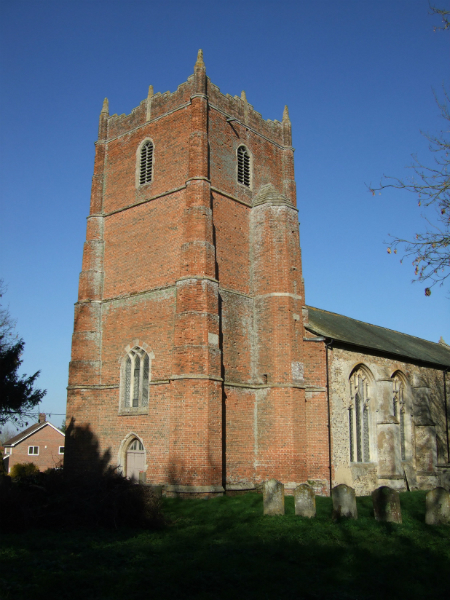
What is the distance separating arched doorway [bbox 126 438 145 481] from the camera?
2012cm

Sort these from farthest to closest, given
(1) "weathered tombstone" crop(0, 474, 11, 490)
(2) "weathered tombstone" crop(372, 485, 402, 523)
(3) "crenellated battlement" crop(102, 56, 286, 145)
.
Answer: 1. (3) "crenellated battlement" crop(102, 56, 286, 145)
2. (2) "weathered tombstone" crop(372, 485, 402, 523)
3. (1) "weathered tombstone" crop(0, 474, 11, 490)

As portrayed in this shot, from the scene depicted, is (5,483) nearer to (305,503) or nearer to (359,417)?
(305,503)

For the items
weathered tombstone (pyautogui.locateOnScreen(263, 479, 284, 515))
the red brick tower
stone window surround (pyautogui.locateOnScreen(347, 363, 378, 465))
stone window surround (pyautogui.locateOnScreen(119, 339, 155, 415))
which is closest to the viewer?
weathered tombstone (pyautogui.locateOnScreen(263, 479, 284, 515))

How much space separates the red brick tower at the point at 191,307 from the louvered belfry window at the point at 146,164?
0.06m

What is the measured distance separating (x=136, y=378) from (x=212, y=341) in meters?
3.90

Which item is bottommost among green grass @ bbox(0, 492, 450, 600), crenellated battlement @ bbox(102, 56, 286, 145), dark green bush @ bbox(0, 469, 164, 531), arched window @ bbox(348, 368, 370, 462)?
green grass @ bbox(0, 492, 450, 600)

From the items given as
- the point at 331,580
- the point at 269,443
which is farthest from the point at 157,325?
the point at 331,580

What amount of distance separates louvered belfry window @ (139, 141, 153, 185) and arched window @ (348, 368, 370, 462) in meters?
11.8

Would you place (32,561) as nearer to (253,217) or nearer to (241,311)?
(241,311)

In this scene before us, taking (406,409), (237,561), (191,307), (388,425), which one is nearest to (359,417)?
(388,425)

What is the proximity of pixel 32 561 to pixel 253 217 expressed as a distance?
17.0 m

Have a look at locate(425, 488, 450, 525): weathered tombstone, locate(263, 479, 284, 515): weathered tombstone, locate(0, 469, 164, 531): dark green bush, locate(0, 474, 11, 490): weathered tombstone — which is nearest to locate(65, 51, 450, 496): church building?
locate(263, 479, 284, 515): weathered tombstone

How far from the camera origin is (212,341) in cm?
1931

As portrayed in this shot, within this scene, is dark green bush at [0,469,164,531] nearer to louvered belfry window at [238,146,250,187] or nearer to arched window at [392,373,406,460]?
louvered belfry window at [238,146,250,187]
